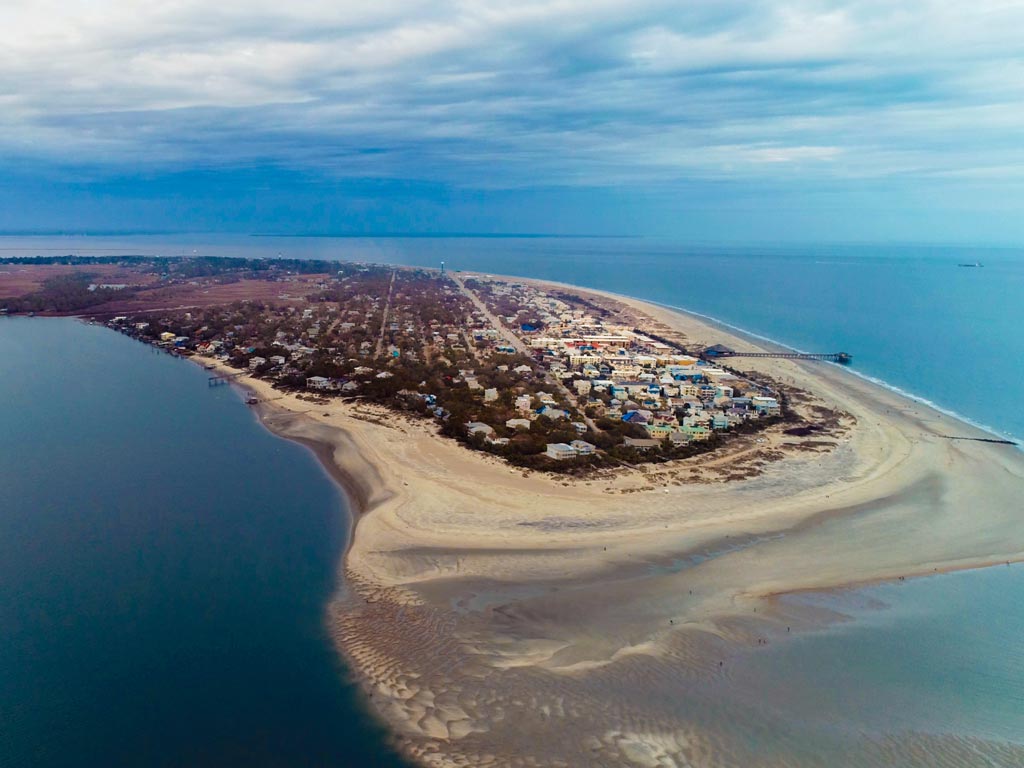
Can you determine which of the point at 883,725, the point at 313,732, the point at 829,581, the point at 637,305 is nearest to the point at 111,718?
the point at 313,732

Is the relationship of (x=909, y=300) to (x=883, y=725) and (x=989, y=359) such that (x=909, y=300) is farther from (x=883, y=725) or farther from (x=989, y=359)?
(x=883, y=725)

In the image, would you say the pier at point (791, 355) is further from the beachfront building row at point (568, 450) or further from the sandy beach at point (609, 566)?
the beachfront building row at point (568, 450)

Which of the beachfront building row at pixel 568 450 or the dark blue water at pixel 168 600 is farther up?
the beachfront building row at pixel 568 450

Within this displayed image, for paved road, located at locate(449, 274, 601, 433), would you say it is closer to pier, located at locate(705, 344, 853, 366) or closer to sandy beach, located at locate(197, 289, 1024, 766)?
sandy beach, located at locate(197, 289, 1024, 766)

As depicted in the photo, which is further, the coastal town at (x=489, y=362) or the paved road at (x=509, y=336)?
the paved road at (x=509, y=336)

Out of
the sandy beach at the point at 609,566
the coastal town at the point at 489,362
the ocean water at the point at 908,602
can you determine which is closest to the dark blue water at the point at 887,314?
the ocean water at the point at 908,602

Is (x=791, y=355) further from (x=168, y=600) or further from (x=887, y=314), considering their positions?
(x=168, y=600)
